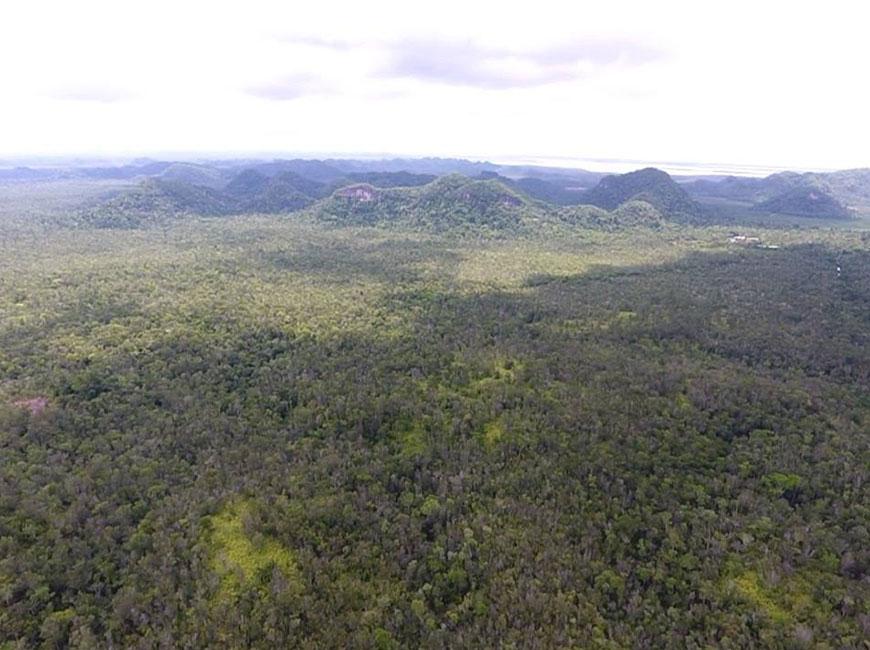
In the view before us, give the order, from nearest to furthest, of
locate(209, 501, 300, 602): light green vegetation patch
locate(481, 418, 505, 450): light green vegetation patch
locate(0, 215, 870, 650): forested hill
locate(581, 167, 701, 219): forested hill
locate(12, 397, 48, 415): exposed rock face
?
A: locate(0, 215, 870, 650): forested hill → locate(209, 501, 300, 602): light green vegetation patch → locate(481, 418, 505, 450): light green vegetation patch → locate(12, 397, 48, 415): exposed rock face → locate(581, 167, 701, 219): forested hill

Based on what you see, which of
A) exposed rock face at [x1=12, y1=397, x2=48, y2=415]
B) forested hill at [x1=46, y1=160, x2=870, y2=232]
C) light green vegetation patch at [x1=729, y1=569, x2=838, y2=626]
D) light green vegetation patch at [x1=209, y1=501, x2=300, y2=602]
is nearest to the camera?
light green vegetation patch at [x1=729, y1=569, x2=838, y2=626]

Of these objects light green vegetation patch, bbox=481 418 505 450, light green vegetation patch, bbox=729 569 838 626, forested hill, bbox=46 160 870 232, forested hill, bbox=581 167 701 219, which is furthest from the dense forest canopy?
forested hill, bbox=581 167 701 219

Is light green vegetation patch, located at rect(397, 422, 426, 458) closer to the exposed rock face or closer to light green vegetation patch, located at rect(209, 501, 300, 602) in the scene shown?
light green vegetation patch, located at rect(209, 501, 300, 602)

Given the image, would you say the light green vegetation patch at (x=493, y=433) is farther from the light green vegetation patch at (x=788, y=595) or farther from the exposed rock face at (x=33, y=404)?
the exposed rock face at (x=33, y=404)

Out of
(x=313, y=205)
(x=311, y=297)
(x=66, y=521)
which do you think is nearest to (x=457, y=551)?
(x=66, y=521)

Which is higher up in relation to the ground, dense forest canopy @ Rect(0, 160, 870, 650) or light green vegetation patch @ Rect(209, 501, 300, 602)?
dense forest canopy @ Rect(0, 160, 870, 650)

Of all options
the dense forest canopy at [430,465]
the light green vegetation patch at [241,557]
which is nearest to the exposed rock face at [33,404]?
the dense forest canopy at [430,465]

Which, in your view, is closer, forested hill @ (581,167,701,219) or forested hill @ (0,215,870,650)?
forested hill @ (0,215,870,650)
